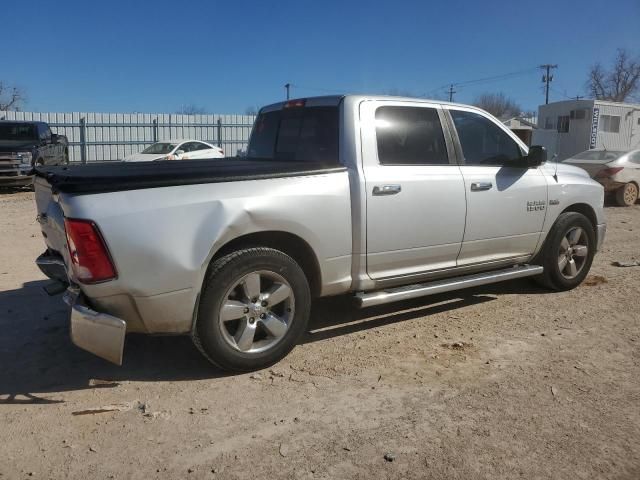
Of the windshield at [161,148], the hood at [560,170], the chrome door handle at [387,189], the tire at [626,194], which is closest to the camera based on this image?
the chrome door handle at [387,189]

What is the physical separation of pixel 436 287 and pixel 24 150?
524 inches

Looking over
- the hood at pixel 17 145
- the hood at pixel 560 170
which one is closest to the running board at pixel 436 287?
the hood at pixel 560 170

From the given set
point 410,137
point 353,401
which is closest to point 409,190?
point 410,137

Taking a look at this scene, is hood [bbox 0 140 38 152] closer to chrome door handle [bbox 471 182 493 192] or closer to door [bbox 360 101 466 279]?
door [bbox 360 101 466 279]

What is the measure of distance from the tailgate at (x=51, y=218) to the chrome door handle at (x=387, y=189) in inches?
84.1

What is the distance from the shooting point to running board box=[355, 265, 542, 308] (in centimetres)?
433

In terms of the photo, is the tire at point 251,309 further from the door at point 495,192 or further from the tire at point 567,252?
the tire at point 567,252

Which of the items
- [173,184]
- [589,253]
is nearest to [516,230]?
[589,253]

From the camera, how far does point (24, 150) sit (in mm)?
14648

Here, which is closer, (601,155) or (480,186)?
(480,186)

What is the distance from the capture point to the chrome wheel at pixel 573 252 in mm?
5879

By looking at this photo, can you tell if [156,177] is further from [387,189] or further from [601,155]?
[601,155]

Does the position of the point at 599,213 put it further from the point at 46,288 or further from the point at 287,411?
the point at 46,288

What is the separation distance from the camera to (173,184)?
346 centimetres
